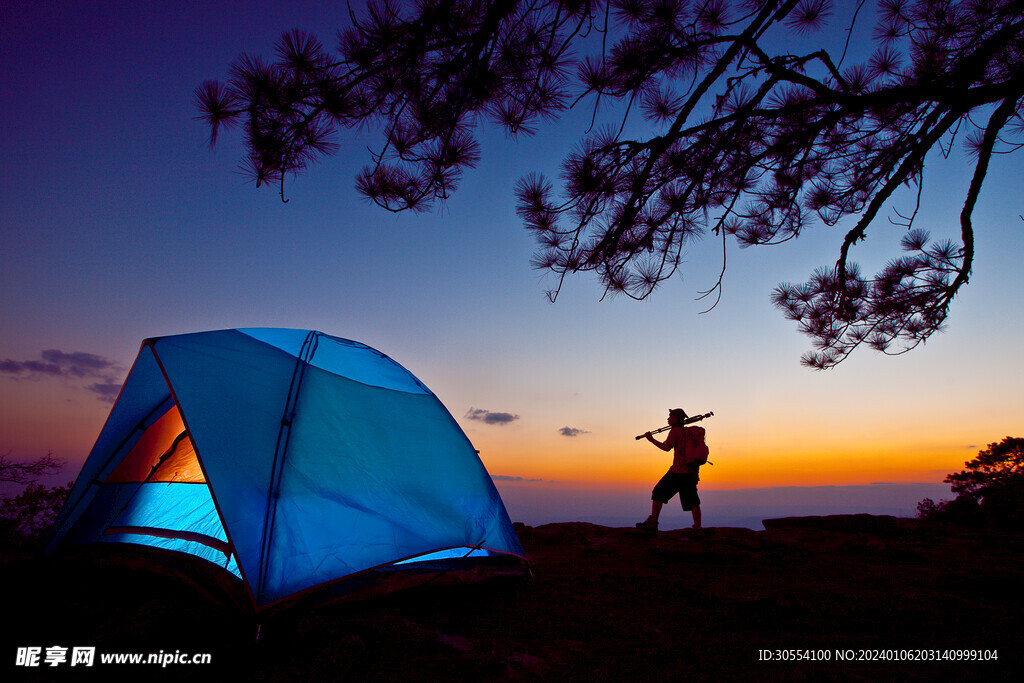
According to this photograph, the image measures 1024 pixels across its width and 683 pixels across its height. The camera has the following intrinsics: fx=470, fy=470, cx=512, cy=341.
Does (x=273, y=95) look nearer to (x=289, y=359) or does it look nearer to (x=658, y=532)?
(x=289, y=359)

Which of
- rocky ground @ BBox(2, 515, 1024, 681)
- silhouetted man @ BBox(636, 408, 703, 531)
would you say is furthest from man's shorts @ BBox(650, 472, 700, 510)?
rocky ground @ BBox(2, 515, 1024, 681)

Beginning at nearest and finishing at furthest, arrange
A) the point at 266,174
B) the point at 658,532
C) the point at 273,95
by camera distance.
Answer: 1. the point at 273,95
2. the point at 266,174
3. the point at 658,532

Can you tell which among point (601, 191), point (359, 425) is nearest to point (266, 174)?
point (359, 425)

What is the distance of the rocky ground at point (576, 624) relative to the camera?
8.59 ft

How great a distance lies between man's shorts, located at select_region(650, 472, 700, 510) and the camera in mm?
7469

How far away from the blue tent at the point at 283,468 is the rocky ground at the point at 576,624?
1.09 feet

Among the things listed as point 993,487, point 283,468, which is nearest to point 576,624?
point 283,468

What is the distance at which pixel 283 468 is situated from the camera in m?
3.35

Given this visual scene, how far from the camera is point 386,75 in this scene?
353 cm

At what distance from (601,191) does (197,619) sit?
4740 millimetres
